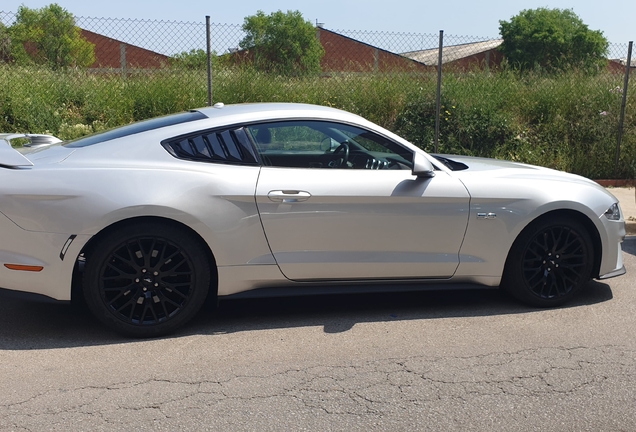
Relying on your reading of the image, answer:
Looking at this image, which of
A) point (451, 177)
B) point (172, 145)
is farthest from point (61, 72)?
point (451, 177)

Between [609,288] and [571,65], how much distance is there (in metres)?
9.28

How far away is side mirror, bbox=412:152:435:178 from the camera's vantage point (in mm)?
4500

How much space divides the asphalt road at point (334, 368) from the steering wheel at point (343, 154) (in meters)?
1.09

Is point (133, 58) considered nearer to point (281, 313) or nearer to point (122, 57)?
point (122, 57)

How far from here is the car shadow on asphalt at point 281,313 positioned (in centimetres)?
433

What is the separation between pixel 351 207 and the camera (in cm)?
443

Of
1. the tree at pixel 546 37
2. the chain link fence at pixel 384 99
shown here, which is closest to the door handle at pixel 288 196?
the chain link fence at pixel 384 99

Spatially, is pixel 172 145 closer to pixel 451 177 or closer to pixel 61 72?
pixel 451 177

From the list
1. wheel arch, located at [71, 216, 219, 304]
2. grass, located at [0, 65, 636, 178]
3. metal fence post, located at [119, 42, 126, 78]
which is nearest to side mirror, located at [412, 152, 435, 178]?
wheel arch, located at [71, 216, 219, 304]

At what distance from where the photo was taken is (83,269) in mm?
4125

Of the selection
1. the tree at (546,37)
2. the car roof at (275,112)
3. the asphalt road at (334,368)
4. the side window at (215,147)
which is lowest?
the asphalt road at (334,368)

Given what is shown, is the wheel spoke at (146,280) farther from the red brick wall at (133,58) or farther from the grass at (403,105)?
the red brick wall at (133,58)

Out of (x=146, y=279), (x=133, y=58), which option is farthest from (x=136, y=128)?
(x=133, y=58)

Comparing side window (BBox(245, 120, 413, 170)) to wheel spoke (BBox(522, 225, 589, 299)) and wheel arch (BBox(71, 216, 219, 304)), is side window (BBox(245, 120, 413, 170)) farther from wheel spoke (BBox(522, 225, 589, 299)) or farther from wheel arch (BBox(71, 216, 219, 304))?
wheel spoke (BBox(522, 225, 589, 299))
